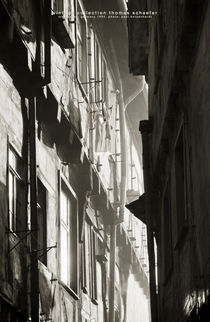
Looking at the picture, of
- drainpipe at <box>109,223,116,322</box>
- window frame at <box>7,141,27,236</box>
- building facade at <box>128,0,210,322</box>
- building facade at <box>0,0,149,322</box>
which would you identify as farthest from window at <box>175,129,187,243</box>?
drainpipe at <box>109,223,116,322</box>

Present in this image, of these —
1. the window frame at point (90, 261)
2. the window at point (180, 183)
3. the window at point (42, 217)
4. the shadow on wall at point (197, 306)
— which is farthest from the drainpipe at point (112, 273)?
the shadow on wall at point (197, 306)

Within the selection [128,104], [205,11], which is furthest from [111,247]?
[205,11]

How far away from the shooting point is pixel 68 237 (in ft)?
65.7

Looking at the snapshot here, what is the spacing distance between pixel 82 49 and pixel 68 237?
472 centimetres

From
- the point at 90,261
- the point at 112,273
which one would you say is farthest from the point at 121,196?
the point at 90,261

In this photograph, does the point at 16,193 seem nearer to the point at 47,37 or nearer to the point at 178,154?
the point at 47,37

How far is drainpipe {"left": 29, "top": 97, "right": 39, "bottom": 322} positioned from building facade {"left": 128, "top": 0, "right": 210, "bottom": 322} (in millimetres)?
1778

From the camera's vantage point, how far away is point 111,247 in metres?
25.1

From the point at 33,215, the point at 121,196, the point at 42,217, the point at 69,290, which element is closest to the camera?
the point at 33,215

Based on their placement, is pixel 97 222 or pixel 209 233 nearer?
pixel 209 233

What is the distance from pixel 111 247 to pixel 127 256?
3390mm

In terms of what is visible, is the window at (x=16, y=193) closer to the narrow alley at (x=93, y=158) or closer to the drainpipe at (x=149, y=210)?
the narrow alley at (x=93, y=158)

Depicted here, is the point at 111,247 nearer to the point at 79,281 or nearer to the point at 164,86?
the point at 79,281

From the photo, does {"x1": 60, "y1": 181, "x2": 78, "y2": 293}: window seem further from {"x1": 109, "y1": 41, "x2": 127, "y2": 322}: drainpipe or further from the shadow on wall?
the shadow on wall
